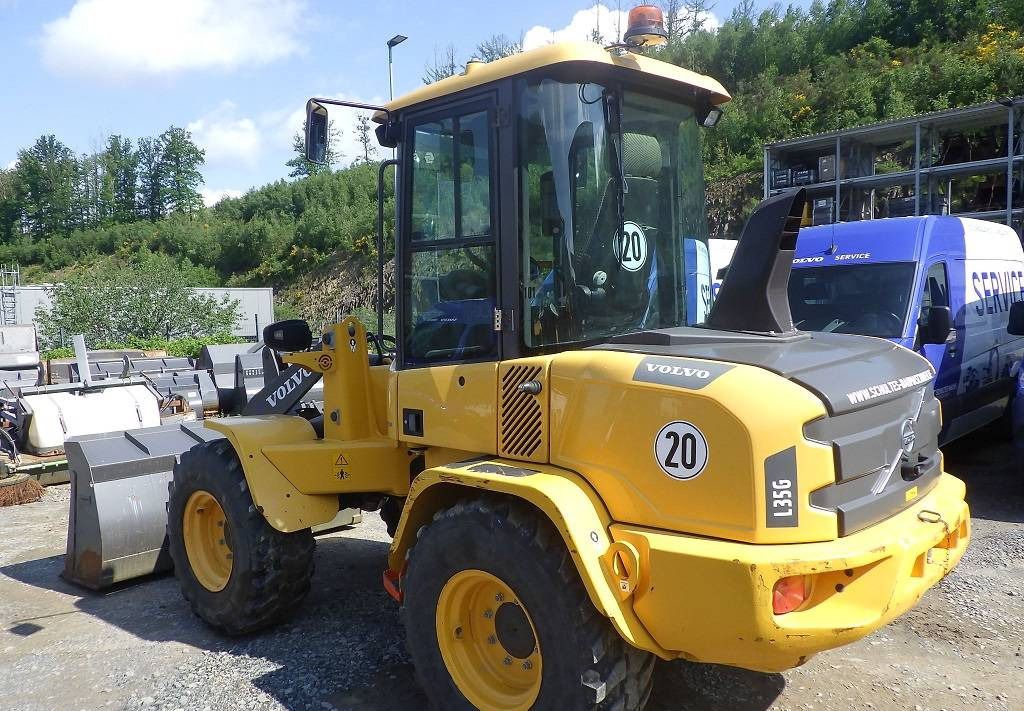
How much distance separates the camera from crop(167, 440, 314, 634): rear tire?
4184mm

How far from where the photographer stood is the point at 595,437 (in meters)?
2.97

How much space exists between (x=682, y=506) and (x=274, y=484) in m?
Result: 2.31

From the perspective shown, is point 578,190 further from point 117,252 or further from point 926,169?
point 117,252

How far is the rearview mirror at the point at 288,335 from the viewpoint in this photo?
4.42m

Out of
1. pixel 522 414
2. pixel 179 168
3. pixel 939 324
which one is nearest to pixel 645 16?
pixel 522 414

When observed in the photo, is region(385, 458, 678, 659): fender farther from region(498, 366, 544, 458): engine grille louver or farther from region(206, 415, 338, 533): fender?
region(206, 415, 338, 533): fender

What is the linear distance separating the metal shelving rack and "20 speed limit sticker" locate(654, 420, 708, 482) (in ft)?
51.5

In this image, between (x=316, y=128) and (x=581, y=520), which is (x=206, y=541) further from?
(x=581, y=520)

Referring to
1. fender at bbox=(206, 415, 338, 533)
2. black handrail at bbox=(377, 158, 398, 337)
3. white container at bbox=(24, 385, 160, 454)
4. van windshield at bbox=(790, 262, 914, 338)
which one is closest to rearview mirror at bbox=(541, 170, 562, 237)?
black handrail at bbox=(377, 158, 398, 337)

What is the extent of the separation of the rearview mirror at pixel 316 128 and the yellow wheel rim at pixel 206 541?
6.72ft

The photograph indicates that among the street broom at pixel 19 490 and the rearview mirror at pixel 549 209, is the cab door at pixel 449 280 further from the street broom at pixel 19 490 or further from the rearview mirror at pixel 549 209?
the street broom at pixel 19 490

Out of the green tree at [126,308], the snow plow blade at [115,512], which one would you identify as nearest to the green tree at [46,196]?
the green tree at [126,308]

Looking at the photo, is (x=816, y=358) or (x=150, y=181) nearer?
(x=816, y=358)

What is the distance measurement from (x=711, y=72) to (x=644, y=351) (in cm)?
3320
